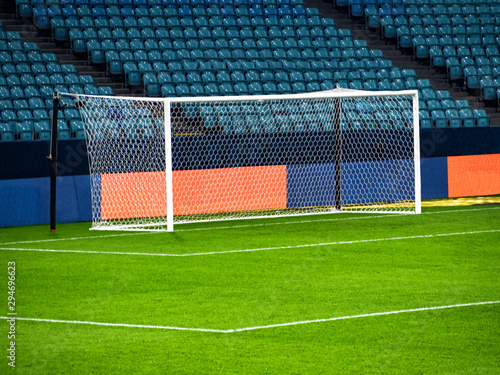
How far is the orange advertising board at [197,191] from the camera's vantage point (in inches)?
627

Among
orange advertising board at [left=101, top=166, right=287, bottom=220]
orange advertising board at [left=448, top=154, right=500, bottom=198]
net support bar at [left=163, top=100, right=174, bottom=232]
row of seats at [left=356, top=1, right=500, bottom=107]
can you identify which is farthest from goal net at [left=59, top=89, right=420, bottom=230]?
row of seats at [left=356, top=1, right=500, bottom=107]

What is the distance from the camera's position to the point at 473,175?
65.3ft

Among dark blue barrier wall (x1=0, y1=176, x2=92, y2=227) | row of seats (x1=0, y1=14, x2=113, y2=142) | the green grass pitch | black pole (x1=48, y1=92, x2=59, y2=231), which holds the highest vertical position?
row of seats (x1=0, y1=14, x2=113, y2=142)

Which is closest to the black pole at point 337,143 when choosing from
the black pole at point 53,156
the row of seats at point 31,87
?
the row of seats at point 31,87

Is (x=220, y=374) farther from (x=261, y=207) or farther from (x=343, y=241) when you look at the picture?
(x=261, y=207)

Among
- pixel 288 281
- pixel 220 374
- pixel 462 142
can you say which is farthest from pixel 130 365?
pixel 462 142

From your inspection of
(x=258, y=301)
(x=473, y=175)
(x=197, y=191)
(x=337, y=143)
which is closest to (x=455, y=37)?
(x=473, y=175)

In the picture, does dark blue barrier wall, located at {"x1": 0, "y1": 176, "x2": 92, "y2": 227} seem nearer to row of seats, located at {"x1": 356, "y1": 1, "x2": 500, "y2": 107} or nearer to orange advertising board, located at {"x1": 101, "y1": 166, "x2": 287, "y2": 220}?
orange advertising board, located at {"x1": 101, "y1": 166, "x2": 287, "y2": 220}

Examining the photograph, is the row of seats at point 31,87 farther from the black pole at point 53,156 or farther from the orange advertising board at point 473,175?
the orange advertising board at point 473,175

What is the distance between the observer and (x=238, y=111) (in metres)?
18.9

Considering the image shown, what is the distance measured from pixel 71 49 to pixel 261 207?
22.4ft

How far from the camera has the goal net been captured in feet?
52.6

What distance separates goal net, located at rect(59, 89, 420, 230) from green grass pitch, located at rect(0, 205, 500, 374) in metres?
2.41

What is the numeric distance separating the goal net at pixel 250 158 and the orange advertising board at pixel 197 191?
0.07 ft
